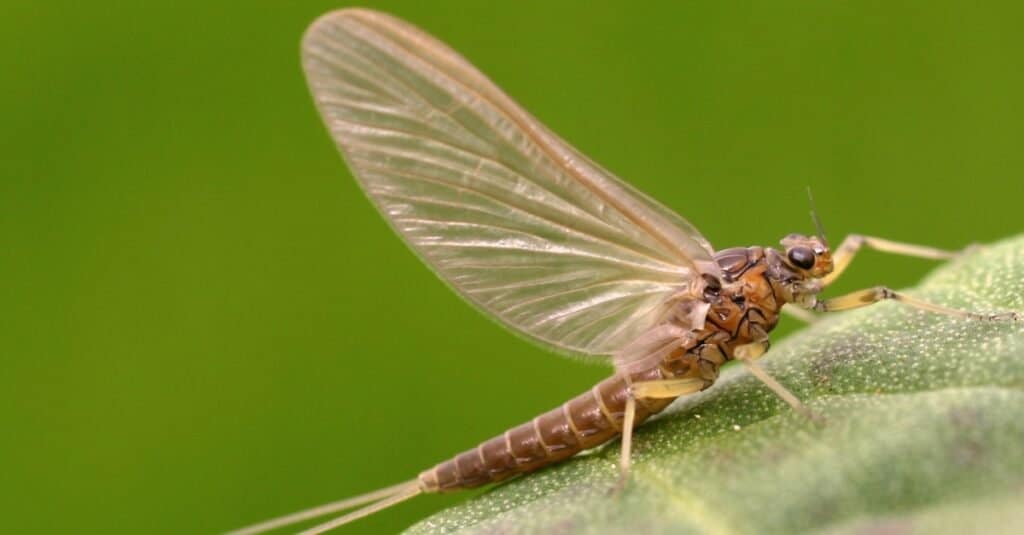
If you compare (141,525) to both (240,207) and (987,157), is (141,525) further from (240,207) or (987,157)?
(987,157)

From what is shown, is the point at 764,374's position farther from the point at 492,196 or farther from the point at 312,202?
the point at 312,202

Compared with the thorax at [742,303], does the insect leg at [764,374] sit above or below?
below

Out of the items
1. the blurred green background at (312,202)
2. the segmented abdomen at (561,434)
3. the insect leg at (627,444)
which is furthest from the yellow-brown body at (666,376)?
the blurred green background at (312,202)

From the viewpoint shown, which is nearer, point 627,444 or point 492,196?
point 627,444

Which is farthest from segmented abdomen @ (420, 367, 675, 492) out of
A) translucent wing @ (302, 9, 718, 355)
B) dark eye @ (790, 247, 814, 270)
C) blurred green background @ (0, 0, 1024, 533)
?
blurred green background @ (0, 0, 1024, 533)

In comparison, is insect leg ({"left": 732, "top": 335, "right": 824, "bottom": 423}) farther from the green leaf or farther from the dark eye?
the dark eye

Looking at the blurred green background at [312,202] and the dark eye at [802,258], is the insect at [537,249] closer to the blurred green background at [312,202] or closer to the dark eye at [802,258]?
the dark eye at [802,258]

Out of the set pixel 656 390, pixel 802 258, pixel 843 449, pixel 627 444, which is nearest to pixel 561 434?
pixel 656 390
